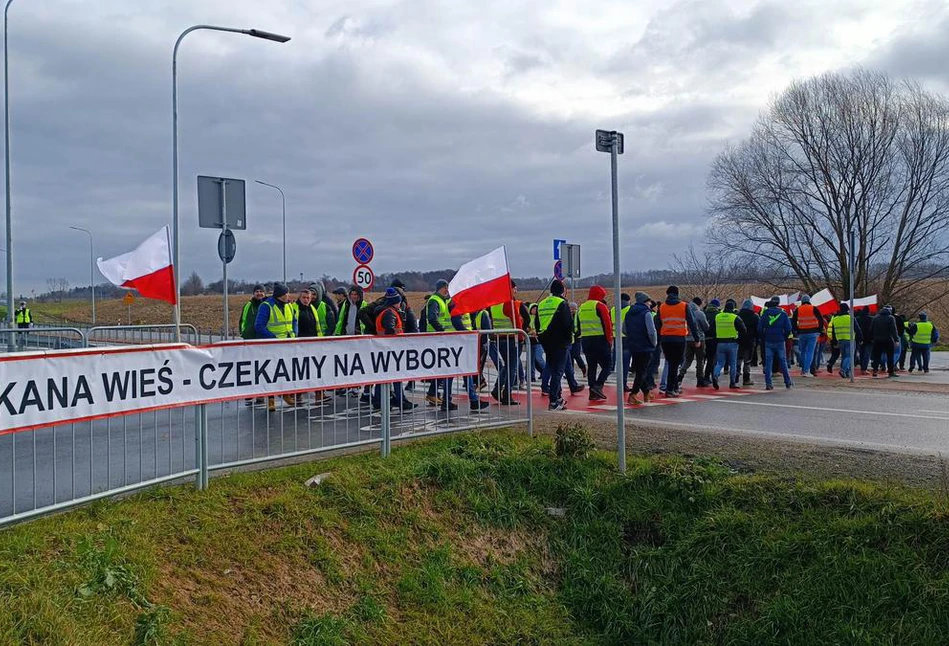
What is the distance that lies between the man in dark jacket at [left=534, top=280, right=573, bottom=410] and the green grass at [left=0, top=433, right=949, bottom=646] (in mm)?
5281

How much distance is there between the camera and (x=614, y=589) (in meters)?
6.37

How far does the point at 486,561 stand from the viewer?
6.62 meters

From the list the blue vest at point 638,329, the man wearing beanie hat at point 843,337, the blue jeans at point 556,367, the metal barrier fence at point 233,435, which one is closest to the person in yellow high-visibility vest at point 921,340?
the man wearing beanie hat at point 843,337

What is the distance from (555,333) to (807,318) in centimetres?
991

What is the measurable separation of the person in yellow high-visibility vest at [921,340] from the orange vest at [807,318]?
4051mm

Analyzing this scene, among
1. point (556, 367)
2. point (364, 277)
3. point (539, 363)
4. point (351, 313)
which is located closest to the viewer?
point (556, 367)

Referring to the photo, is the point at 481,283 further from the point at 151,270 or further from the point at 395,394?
the point at 151,270

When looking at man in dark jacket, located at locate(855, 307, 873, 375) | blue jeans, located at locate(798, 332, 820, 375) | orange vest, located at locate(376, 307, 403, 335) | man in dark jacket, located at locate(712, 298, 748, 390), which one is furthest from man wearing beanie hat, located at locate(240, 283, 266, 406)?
man in dark jacket, located at locate(855, 307, 873, 375)

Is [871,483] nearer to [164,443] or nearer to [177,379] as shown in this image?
[177,379]

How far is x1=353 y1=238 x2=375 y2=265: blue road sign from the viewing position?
18078mm

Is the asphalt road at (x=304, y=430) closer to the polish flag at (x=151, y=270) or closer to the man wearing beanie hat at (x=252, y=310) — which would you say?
the polish flag at (x=151, y=270)

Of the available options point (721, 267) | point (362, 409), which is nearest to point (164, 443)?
point (362, 409)

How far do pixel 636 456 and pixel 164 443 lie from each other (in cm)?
501

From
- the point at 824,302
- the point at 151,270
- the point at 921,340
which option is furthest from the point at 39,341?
the point at 921,340
